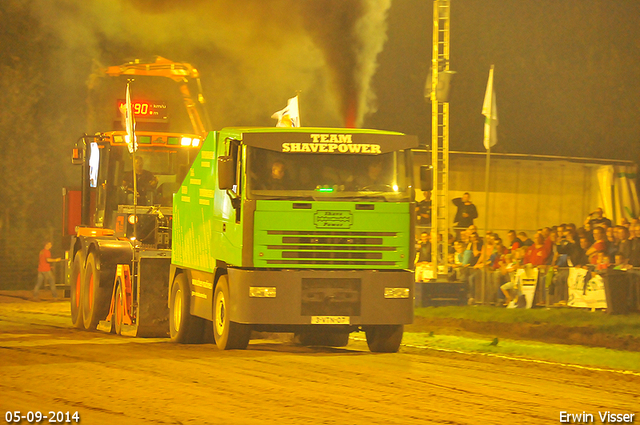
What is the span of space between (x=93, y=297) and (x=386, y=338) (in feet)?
20.3

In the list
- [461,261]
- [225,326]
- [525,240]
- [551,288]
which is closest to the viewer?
[225,326]

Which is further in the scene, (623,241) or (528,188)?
(528,188)

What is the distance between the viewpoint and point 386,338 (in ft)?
49.8

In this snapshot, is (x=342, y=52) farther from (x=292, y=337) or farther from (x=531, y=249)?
(x=292, y=337)

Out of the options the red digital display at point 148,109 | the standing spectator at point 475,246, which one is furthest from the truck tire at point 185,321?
the standing spectator at point 475,246

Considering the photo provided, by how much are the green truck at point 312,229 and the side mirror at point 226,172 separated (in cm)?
A: 1

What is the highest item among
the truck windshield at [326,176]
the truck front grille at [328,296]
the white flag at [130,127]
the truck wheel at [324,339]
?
the white flag at [130,127]

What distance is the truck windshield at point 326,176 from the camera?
14.1m

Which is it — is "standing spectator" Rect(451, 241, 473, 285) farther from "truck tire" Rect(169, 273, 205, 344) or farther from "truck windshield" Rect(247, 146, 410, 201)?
"truck windshield" Rect(247, 146, 410, 201)

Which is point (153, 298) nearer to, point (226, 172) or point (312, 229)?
point (226, 172)

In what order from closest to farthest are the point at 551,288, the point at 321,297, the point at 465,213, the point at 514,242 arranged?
1. the point at 321,297
2. the point at 551,288
3. the point at 514,242
4. the point at 465,213

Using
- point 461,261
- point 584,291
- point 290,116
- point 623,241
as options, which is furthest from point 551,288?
point 290,116

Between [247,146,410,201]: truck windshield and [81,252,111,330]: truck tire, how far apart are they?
18.6 ft

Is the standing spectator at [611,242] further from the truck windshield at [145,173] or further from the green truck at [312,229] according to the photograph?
the truck windshield at [145,173]
